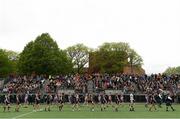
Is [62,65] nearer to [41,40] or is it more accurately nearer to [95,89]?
[41,40]

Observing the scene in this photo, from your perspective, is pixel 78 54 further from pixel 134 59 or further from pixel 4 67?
pixel 4 67

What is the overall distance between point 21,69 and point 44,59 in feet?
19.1

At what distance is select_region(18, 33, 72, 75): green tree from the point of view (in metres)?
88.9

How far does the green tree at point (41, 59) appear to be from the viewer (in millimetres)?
88875

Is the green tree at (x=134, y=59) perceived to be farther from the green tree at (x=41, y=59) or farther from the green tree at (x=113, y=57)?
the green tree at (x=41, y=59)

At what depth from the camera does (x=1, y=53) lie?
363ft

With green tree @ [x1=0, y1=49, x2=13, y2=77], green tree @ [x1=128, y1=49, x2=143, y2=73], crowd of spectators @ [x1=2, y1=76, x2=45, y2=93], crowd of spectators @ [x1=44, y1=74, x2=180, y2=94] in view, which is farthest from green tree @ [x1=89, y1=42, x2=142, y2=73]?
crowd of spectators @ [x1=44, y1=74, x2=180, y2=94]

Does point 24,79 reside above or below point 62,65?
below

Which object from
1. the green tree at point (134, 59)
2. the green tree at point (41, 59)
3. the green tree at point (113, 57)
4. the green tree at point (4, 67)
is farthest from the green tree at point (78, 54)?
the green tree at point (41, 59)

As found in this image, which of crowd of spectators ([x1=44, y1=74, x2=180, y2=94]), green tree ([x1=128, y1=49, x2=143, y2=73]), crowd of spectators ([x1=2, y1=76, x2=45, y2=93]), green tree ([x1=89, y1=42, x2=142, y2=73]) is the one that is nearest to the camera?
crowd of spectators ([x1=2, y1=76, x2=45, y2=93])

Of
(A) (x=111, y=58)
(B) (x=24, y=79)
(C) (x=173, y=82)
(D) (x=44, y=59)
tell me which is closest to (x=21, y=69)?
(D) (x=44, y=59)

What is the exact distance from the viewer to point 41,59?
88.8 meters

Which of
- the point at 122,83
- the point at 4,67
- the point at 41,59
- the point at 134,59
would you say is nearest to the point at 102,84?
the point at 122,83

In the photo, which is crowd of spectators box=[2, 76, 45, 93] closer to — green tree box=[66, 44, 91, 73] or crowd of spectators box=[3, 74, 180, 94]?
crowd of spectators box=[3, 74, 180, 94]
